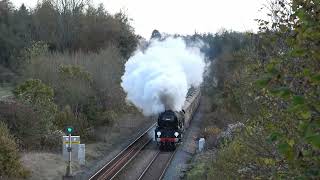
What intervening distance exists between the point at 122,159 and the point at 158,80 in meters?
7.43

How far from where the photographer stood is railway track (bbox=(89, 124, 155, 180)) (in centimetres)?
2598

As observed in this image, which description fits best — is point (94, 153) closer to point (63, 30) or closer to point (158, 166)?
point (158, 166)

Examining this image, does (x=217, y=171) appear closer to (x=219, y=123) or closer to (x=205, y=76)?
(x=219, y=123)

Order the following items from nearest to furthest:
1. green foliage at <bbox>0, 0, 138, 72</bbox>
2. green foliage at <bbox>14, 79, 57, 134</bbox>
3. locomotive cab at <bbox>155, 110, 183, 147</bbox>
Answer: green foliage at <bbox>14, 79, 57, 134</bbox>
locomotive cab at <bbox>155, 110, 183, 147</bbox>
green foliage at <bbox>0, 0, 138, 72</bbox>

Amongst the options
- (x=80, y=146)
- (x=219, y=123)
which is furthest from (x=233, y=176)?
(x=219, y=123)

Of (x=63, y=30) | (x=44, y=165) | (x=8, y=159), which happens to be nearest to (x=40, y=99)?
(x=44, y=165)

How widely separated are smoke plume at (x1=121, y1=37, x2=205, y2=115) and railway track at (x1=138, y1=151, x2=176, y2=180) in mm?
3172

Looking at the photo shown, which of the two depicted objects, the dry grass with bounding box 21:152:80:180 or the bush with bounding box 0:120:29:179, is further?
the dry grass with bounding box 21:152:80:180

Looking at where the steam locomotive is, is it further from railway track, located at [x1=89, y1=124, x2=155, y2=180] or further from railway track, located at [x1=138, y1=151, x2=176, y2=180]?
railway track, located at [x1=89, y1=124, x2=155, y2=180]

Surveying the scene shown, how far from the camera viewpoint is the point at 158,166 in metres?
29.9

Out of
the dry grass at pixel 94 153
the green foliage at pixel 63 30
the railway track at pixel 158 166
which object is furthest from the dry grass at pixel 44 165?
the green foliage at pixel 63 30

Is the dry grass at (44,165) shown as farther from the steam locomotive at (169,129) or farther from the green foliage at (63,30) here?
the green foliage at (63,30)

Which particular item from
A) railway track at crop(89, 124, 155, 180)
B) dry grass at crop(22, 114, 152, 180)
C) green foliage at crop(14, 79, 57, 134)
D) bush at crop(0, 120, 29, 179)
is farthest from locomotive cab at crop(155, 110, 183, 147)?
bush at crop(0, 120, 29, 179)

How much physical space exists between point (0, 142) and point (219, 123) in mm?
25138
